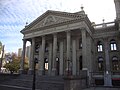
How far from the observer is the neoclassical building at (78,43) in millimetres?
27547

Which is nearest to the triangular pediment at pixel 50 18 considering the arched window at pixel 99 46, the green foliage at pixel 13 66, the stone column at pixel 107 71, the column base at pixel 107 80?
the arched window at pixel 99 46

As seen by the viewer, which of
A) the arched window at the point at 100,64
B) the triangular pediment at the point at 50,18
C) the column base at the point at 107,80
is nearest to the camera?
the column base at the point at 107,80

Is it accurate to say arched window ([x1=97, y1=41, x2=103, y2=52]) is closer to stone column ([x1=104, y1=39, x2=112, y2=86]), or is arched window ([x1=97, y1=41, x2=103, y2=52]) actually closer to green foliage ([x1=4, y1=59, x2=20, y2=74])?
stone column ([x1=104, y1=39, x2=112, y2=86])

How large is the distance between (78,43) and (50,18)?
27.1ft

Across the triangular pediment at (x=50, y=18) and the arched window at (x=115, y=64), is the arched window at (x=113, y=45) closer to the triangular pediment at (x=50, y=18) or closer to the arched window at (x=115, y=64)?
the arched window at (x=115, y=64)

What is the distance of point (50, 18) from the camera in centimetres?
3119

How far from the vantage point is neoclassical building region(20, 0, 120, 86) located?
27.5 metres

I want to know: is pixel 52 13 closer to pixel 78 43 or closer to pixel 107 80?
pixel 78 43

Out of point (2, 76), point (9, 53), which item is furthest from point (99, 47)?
point (9, 53)

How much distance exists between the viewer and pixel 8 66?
50.1m

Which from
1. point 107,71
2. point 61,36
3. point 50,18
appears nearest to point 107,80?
point 107,71

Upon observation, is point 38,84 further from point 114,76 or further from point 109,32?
point 109,32

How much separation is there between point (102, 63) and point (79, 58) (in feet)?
17.7

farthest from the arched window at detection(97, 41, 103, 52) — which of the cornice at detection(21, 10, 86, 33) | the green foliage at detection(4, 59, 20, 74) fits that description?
the green foliage at detection(4, 59, 20, 74)
